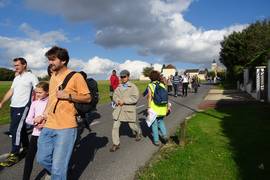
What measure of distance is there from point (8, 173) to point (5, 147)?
248 cm

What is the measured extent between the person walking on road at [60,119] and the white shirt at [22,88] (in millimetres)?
2559

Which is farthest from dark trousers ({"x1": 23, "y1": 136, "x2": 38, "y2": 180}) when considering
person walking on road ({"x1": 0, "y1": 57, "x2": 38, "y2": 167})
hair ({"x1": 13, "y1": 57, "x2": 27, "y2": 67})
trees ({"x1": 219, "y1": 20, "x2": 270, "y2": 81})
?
trees ({"x1": 219, "y1": 20, "x2": 270, "y2": 81})

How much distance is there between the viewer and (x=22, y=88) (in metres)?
6.75

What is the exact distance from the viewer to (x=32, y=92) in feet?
22.7

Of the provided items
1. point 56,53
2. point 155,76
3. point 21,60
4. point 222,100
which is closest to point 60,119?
point 56,53

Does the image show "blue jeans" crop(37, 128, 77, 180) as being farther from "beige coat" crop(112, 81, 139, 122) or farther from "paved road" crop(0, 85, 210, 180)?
"beige coat" crop(112, 81, 139, 122)

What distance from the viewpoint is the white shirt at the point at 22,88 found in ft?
22.0

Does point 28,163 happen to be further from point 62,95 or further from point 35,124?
point 62,95

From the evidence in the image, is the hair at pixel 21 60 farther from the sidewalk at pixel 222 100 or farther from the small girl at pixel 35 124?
the sidewalk at pixel 222 100

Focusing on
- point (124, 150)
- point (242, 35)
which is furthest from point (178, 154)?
point (242, 35)

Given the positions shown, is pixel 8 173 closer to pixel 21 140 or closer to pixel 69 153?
pixel 21 140

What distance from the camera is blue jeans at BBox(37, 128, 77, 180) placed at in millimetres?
4227

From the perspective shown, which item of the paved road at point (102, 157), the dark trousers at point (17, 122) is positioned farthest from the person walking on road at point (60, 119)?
the dark trousers at point (17, 122)

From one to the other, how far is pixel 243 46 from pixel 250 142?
43.7 meters
